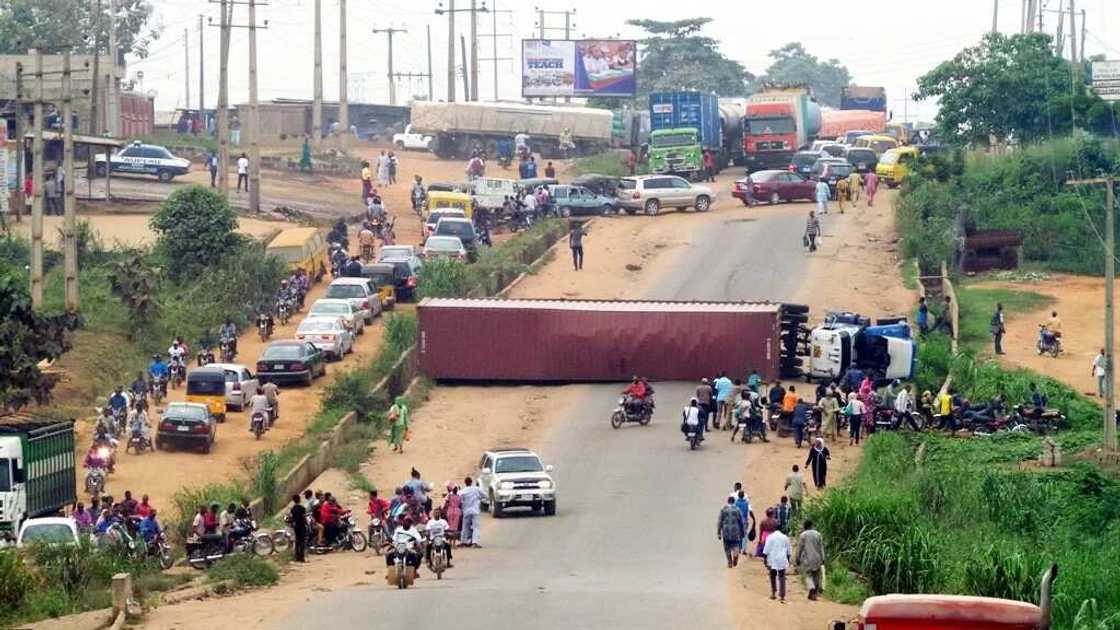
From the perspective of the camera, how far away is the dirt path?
54.6m

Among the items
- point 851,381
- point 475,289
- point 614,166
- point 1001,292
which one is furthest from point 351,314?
point 614,166

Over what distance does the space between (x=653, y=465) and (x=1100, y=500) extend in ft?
28.8

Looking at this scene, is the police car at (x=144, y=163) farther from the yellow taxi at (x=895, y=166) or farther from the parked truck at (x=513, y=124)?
the yellow taxi at (x=895, y=166)

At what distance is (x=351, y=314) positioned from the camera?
55.4m

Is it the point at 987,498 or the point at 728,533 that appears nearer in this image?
the point at 728,533

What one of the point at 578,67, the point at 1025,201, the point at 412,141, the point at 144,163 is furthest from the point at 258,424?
the point at 578,67

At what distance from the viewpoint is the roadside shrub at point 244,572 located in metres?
31.5

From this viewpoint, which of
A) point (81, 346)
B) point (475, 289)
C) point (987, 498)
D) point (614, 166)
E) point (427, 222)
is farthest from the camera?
point (614, 166)

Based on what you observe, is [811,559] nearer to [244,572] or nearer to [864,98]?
[244,572]

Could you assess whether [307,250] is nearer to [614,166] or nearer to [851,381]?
[851,381]

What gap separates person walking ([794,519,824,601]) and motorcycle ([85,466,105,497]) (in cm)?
1604

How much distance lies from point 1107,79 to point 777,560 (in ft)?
304

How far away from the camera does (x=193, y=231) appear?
62906 millimetres

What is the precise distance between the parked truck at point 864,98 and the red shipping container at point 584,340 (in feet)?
283
